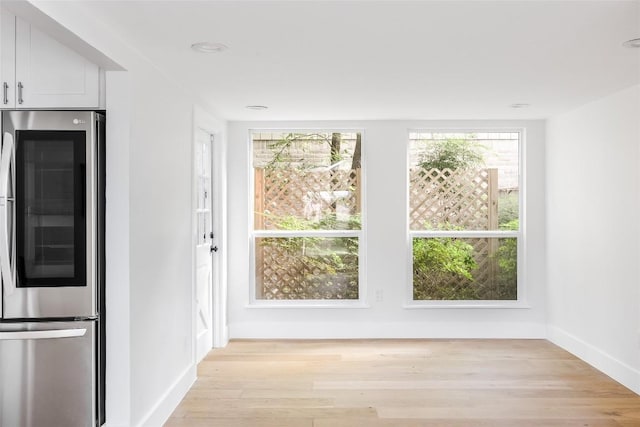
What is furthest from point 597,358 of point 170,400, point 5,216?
point 5,216

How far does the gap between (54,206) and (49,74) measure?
27.7 inches

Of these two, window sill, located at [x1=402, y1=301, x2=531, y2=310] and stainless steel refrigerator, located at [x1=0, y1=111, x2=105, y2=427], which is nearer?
stainless steel refrigerator, located at [x1=0, y1=111, x2=105, y2=427]

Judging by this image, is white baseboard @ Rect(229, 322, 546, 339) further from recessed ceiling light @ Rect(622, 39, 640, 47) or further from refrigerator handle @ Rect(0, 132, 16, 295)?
recessed ceiling light @ Rect(622, 39, 640, 47)

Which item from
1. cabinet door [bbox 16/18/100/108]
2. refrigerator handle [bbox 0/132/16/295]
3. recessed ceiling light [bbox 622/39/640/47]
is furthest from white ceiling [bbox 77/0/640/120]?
refrigerator handle [bbox 0/132/16/295]

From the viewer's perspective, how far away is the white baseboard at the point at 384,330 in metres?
5.58

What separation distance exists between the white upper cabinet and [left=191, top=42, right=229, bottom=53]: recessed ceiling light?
0.53 metres

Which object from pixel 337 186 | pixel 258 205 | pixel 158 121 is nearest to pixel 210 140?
pixel 258 205

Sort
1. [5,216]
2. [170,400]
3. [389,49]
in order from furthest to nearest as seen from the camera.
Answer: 1. [170,400]
2. [389,49]
3. [5,216]

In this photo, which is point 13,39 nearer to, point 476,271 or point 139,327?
point 139,327

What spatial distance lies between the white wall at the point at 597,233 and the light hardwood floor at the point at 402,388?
265 mm

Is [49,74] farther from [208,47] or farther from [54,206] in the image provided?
[208,47]

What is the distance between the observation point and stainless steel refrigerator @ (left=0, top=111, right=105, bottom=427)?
283 cm

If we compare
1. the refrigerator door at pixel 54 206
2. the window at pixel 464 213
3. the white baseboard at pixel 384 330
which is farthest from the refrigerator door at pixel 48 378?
the window at pixel 464 213

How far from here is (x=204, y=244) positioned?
5.00m
